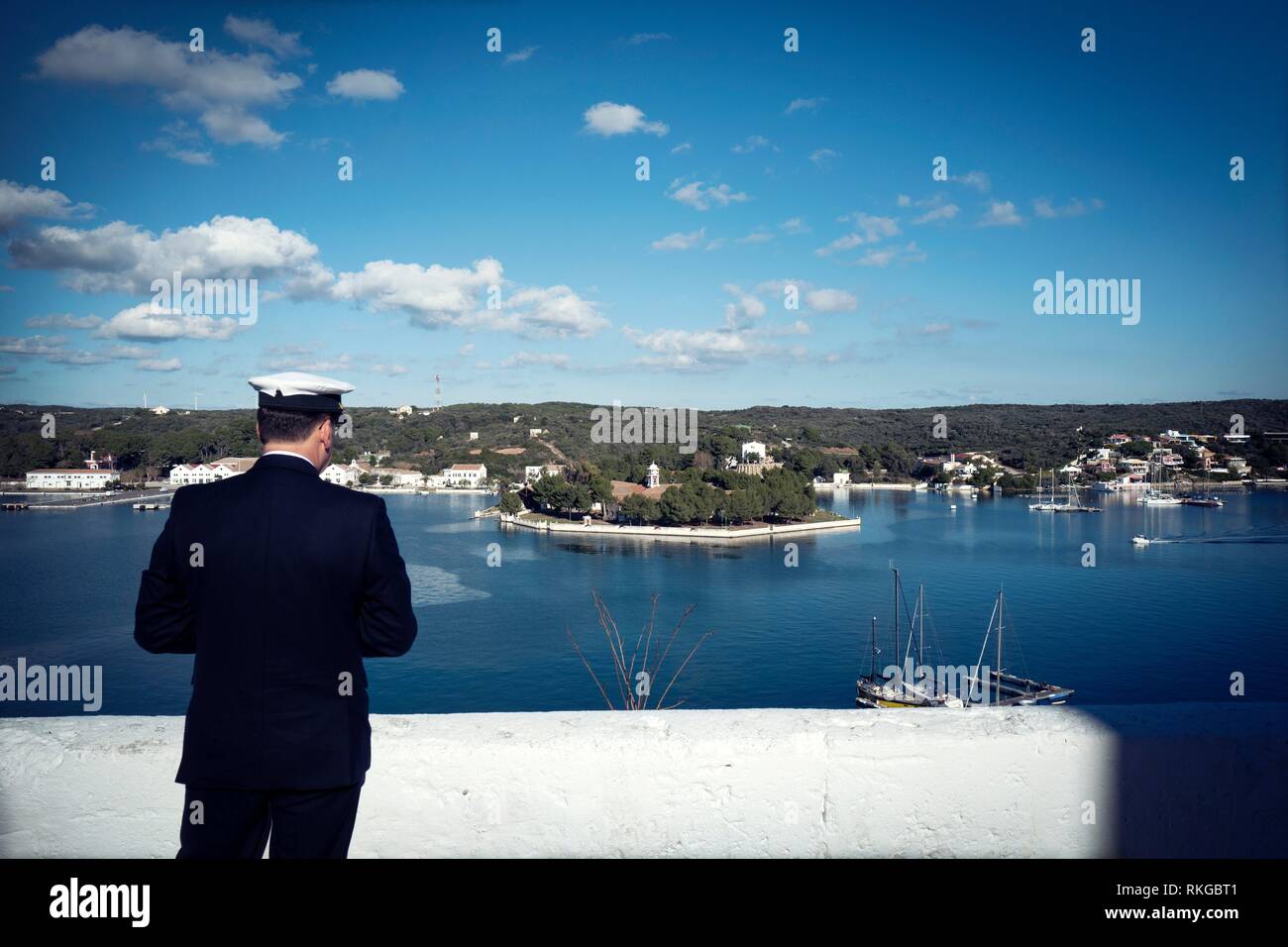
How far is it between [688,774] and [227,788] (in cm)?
75

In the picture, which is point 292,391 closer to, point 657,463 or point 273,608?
point 273,608

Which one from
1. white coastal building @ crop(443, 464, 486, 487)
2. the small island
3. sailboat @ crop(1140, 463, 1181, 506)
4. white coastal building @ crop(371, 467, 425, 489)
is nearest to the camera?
white coastal building @ crop(371, 467, 425, 489)

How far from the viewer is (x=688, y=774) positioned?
4.85 ft

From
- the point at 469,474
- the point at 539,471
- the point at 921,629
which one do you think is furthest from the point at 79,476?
the point at 921,629

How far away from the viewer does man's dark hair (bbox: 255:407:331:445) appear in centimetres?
115

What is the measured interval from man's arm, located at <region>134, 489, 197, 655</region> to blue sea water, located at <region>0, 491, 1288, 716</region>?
49.9 feet

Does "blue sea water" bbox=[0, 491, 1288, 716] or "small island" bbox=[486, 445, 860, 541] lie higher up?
"small island" bbox=[486, 445, 860, 541]

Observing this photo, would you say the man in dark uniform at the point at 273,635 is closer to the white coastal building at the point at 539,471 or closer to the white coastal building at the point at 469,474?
the white coastal building at the point at 539,471

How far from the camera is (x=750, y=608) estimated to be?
1041 inches

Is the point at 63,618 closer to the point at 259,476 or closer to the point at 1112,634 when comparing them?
the point at 259,476

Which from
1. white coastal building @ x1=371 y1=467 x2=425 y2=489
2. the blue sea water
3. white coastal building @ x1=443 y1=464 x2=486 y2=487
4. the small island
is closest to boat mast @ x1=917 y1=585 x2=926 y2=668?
the blue sea water

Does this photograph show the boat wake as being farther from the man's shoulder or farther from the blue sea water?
the man's shoulder

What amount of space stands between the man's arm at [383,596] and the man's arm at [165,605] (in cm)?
23
